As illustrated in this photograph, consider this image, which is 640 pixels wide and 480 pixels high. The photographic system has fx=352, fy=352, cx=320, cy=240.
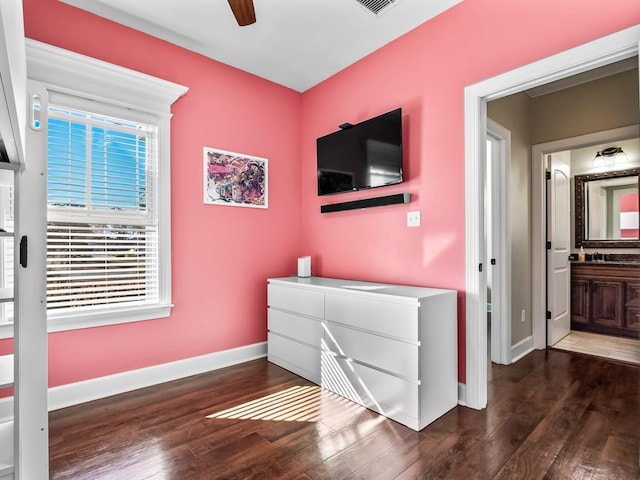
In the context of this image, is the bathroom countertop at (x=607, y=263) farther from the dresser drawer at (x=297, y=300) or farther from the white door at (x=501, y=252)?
the dresser drawer at (x=297, y=300)

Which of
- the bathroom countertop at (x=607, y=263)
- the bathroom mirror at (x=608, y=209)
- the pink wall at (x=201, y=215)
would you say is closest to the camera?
the pink wall at (x=201, y=215)

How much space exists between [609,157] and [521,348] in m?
2.54

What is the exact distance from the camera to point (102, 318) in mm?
2475

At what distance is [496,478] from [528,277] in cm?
240

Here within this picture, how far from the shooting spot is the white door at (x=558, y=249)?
362cm

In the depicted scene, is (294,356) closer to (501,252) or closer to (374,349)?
(374,349)

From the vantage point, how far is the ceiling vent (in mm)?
2307

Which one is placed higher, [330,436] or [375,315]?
[375,315]

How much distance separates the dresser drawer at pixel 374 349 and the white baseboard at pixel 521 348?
5.44ft

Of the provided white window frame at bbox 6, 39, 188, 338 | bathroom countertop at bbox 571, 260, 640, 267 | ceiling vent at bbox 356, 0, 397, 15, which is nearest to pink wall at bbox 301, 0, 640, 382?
ceiling vent at bbox 356, 0, 397, 15

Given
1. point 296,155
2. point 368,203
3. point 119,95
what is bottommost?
point 368,203

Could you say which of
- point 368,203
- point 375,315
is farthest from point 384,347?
point 368,203

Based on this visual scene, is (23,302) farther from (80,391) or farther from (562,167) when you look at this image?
(562,167)

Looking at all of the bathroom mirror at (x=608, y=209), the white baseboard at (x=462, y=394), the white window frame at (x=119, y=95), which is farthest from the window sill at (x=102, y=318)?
the bathroom mirror at (x=608, y=209)
